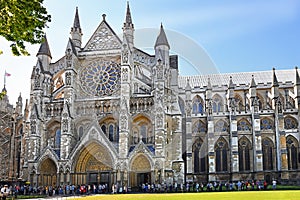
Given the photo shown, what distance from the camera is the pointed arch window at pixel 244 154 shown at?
47.3 m

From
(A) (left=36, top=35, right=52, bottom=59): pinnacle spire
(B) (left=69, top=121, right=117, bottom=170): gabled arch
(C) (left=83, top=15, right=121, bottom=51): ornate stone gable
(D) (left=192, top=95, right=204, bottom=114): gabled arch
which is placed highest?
(C) (left=83, top=15, right=121, bottom=51): ornate stone gable

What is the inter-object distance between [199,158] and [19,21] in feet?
123

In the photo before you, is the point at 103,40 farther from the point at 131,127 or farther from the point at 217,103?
the point at 217,103

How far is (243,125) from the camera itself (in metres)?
48.8

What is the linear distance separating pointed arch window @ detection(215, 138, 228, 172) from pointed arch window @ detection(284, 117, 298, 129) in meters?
7.92

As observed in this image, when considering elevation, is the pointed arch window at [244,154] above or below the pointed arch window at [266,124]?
below

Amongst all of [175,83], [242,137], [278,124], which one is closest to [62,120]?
[175,83]

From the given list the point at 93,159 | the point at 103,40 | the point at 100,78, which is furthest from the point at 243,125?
the point at 103,40

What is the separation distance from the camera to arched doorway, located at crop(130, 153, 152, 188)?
36031 mm

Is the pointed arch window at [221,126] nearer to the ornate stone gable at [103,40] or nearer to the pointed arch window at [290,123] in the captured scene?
the pointed arch window at [290,123]

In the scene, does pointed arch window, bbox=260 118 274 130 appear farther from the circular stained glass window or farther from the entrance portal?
the circular stained glass window

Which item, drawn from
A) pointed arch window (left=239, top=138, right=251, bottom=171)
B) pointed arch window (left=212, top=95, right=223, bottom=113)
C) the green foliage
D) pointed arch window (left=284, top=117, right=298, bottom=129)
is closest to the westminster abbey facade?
pointed arch window (left=284, top=117, right=298, bottom=129)

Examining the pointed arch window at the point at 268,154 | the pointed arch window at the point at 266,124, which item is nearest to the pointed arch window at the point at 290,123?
the pointed arch window at the point at 266,124

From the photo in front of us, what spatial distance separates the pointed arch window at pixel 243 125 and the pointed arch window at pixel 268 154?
2.58 meters
